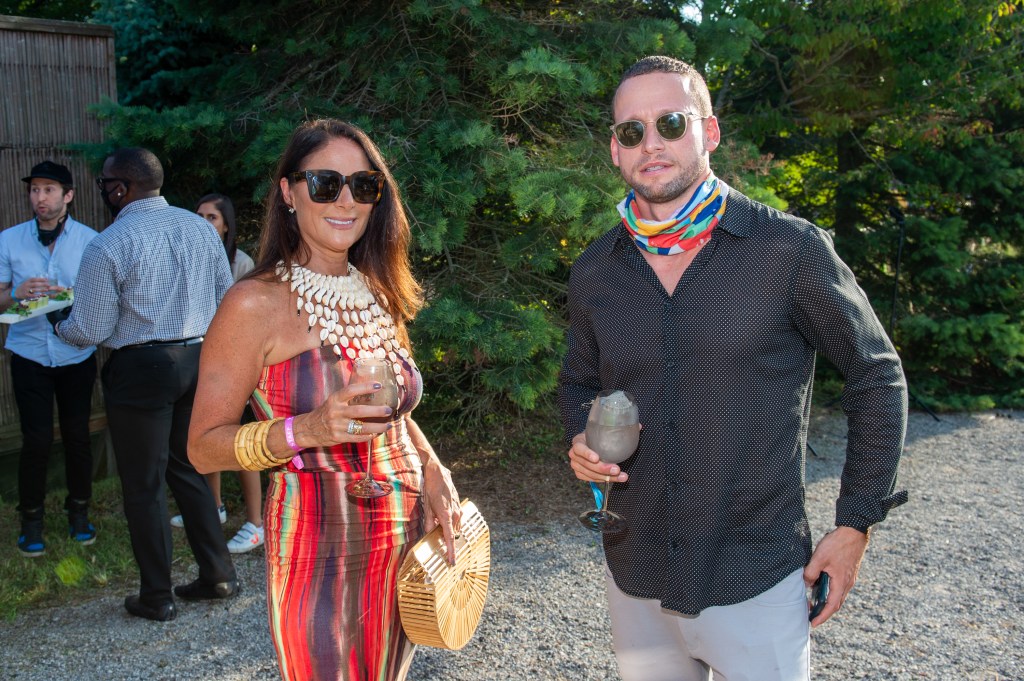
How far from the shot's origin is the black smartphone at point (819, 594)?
232cm

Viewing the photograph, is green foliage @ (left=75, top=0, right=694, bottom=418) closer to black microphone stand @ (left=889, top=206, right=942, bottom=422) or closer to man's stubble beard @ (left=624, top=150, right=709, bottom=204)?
man's stubble beard @ (left=624, top=150, right=709, bottom=204)

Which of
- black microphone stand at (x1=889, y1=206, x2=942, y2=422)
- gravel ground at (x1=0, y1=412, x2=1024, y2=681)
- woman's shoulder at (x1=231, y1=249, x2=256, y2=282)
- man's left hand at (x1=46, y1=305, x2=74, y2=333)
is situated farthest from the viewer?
black microphone stand at (x1=889, y1=206, x2=942, y2=422)

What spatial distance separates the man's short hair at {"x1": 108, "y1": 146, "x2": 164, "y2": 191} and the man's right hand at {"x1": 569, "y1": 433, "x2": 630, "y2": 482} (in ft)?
10.9

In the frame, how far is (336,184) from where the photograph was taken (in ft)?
8.93

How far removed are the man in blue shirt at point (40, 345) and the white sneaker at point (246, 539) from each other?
45.8 inches

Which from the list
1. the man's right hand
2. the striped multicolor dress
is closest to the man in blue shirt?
the striped multicolor dress

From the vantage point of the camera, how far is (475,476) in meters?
7.27

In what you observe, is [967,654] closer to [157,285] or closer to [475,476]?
[475,476]

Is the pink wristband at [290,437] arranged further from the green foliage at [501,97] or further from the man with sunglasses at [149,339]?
the green foliage at [501,97]

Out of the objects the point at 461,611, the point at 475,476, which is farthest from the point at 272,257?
the point at 475,476

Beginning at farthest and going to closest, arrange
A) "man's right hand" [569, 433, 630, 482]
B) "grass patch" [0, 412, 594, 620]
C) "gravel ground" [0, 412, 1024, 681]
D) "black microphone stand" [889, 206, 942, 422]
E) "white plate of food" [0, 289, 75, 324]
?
"black microphone stand" [889, 206, 942, 422] → "grass patch" [0, 412, 594, 620] → "white plate of food" [0, 289, 75, 324] → "gravel ground" [0, 412, 1024, 681] → "man's right hand" [569, 433, 630, 482]

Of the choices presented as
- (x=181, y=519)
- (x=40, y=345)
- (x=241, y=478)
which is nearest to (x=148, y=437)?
(x=241, y=478)

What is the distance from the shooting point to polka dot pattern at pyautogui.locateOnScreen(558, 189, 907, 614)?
2.29 m

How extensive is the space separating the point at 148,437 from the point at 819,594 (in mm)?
3480
